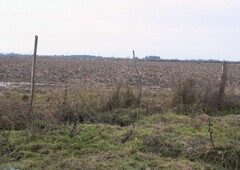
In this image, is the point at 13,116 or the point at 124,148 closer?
the point at 124,148

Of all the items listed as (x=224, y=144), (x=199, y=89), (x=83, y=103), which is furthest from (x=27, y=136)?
(x=199, y=89)

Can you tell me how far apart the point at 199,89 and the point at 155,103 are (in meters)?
1.52

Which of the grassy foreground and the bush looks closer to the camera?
the grassy foreground

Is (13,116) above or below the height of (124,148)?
above

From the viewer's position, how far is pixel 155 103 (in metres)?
11.3

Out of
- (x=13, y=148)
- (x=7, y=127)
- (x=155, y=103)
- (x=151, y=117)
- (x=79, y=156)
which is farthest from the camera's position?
(x=155, y=103)

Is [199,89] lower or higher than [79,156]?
higher

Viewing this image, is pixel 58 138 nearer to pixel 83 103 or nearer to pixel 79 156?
pixel 79 156

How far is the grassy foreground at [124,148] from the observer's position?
6.63 meters

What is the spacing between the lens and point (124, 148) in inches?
291

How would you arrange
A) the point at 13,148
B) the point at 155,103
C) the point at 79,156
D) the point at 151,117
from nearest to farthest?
the point at 79,156, the point at 13,148, the point at 151,117, the point at 155,103

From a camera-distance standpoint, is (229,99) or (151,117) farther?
(229,99)

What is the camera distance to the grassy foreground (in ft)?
21.8

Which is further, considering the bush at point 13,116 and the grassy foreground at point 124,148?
the bush at point 13,116
